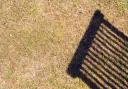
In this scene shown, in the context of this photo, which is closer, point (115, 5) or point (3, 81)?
point (3, 81)

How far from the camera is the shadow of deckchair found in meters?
8.85

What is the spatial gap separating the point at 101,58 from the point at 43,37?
143cm

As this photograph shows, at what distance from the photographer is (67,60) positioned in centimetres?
909

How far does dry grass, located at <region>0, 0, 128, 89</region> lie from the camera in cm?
886

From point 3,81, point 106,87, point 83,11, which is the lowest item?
point 3,81

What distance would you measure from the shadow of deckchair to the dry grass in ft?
0.51

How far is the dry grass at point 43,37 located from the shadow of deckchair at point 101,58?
0.16 metres

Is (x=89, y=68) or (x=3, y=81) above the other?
(x=89, y=68)

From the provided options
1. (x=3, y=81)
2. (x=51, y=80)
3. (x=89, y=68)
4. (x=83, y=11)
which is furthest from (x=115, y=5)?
(x=3, y=81)

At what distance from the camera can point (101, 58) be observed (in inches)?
359

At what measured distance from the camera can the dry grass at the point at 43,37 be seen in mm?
8859

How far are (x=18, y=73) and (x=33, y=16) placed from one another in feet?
5.14

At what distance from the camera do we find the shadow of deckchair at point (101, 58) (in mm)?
8852

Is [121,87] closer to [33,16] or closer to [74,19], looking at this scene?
[74,19]
